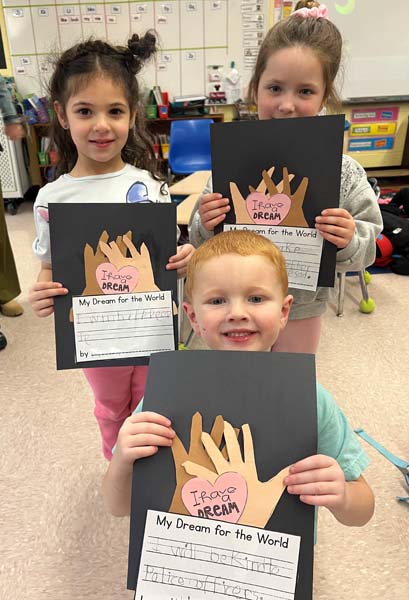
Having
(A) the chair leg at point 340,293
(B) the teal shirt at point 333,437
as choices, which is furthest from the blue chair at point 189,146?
(B) the teal shirt at point 333,437

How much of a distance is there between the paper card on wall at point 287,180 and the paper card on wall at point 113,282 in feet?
0.58

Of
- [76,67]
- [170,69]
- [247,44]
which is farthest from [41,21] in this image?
[76,67]

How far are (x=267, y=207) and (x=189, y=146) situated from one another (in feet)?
9.54

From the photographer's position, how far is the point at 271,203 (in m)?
0.99

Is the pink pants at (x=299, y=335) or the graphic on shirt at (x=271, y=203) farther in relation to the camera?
the pink pants at (x=299, y=335)

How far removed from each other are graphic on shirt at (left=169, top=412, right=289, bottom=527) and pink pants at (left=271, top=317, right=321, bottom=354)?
0.69m

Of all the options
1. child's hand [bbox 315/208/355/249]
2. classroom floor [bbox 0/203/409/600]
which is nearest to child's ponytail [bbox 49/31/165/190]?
child's hand [bbox 315/208/355/249]

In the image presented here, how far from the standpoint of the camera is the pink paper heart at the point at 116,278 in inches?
36.6

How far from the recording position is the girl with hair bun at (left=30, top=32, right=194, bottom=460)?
109 centimetres

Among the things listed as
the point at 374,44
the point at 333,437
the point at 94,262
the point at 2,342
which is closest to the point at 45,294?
the point at 94,262

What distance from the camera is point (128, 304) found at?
37.1 inches

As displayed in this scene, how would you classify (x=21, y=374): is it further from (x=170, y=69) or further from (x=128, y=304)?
(x=170, y=69)

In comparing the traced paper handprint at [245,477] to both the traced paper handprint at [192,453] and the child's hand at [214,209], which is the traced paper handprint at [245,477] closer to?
the traced paper handprint at [192,453]

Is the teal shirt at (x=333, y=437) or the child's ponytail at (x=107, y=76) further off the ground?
the child's ponytail at (x=107, y=76)
